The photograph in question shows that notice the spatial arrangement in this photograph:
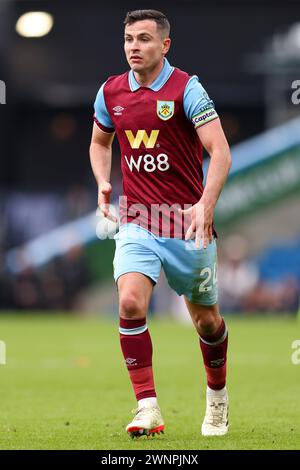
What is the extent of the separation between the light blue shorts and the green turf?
968 mm

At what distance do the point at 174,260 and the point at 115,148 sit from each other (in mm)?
21781

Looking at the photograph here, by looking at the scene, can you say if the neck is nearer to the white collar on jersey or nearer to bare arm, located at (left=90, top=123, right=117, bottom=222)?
the white collar on jersey

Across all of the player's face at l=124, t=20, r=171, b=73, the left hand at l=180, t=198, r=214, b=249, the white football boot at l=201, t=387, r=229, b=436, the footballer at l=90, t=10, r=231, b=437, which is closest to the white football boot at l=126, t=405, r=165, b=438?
the footballer at l=90, t=10, r=231, b=437

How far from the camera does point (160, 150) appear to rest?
7.58m

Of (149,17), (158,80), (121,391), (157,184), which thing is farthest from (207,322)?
(121,391)

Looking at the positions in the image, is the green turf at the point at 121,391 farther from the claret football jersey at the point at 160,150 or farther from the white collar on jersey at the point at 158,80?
the white collar on jersey at the point at 158,80

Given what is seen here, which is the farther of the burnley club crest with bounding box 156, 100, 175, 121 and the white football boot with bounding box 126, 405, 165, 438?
the burnley club crest with bounding box 156, 100, 175, 121

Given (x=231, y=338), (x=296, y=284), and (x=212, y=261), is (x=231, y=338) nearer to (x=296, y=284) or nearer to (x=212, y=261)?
(x=296, y=284)

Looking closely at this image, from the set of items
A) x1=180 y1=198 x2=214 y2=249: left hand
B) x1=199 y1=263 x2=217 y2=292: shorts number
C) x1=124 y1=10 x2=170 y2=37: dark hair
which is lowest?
x1=199 y1=263 x2=217 y2=292: shorts number

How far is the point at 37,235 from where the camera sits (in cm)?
2697

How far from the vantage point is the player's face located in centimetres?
754

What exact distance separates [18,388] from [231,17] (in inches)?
774

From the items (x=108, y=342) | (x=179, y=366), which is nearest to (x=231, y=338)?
(x=108, y=342)

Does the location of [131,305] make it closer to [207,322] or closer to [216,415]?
[207,322]
